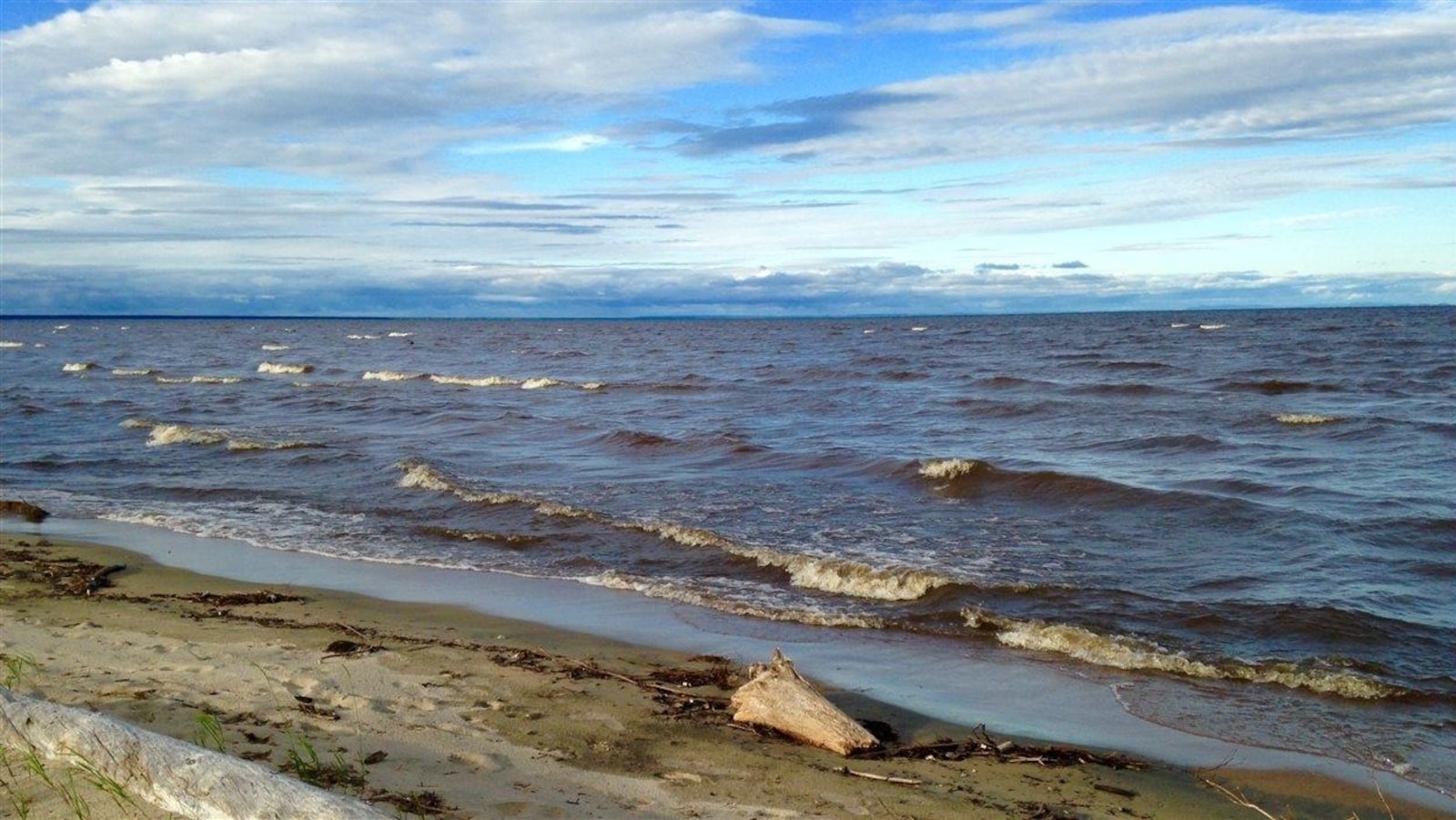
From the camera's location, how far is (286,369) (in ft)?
148

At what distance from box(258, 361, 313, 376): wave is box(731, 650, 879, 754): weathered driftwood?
40745mm

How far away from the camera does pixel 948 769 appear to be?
221 inches

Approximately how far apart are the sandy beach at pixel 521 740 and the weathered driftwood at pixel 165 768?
0.24ft

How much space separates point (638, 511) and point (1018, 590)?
5407mm

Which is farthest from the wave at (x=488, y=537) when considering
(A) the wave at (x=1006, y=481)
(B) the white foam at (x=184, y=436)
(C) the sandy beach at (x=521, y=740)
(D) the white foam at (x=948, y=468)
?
(B) the white foam at (x=184, y=436)

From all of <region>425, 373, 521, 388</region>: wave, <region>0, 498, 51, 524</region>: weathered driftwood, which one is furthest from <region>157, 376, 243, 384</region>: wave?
<region>0, 498, 51, 524</region>: weathered driftwood

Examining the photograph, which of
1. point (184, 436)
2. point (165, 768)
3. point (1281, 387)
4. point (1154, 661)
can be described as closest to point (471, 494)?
point (184, 436)

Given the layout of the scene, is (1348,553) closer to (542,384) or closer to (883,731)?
(883,731)

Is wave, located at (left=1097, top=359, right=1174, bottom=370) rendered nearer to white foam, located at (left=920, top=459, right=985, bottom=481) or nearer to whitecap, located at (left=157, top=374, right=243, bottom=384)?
white foam, located at (left=920, top=459, right=985, bottom=481)

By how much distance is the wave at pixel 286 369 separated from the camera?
43.8 meters

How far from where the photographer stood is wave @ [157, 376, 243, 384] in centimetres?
3678

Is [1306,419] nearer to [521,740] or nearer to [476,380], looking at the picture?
[521,740]

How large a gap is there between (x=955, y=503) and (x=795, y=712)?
8.57 m

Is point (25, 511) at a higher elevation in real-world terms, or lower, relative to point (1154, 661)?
higher
